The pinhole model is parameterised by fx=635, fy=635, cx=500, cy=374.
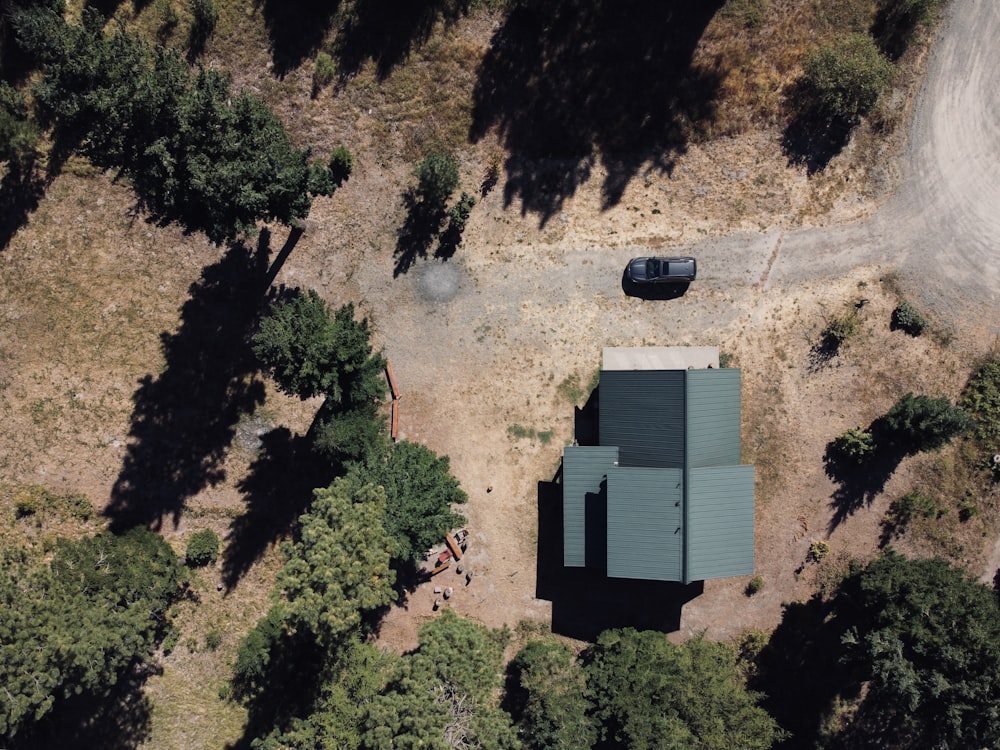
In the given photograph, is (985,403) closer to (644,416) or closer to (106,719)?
(644,416)

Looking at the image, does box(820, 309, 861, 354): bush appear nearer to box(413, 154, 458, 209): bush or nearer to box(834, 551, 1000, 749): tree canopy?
box(834, 551, 1000, 749): tree canopy

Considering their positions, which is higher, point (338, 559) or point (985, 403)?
point (985, 403)

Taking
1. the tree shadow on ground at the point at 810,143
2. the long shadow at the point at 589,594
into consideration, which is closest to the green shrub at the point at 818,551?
the long shadow at the point at 589,594

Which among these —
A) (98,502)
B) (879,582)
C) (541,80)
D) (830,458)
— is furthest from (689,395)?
(98,502)

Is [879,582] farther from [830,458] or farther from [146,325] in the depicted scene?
[146,325]

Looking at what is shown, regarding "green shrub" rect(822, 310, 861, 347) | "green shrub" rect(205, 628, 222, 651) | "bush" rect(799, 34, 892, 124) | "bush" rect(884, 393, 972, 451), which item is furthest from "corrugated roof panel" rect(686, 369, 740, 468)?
"green shrub" rect(205, 628, 222, 651)

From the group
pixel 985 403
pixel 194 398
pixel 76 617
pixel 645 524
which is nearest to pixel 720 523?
pixel 645 524
